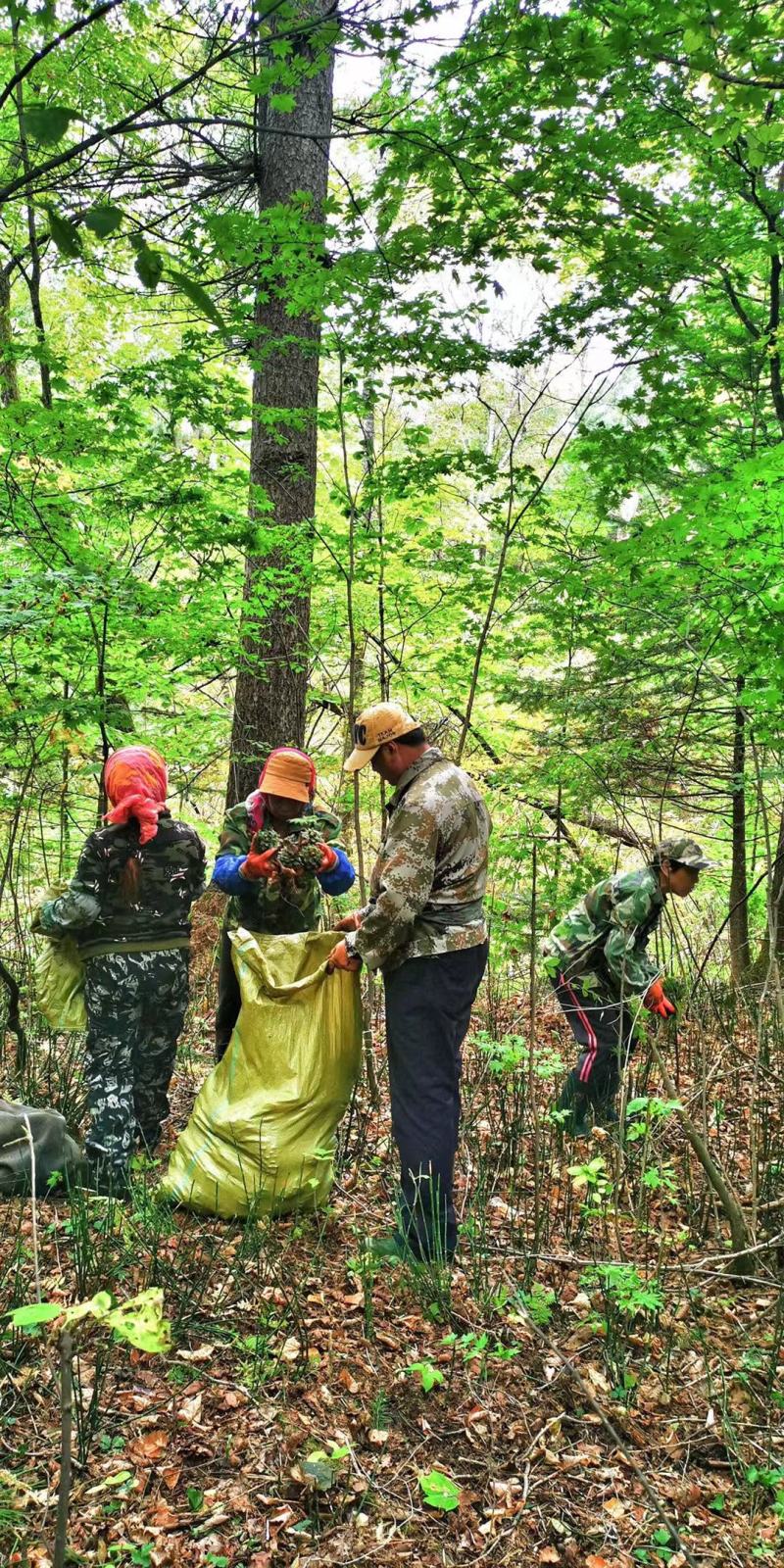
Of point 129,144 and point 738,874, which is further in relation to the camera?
point 129,144

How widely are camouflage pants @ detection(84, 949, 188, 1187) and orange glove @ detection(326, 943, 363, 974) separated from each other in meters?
0.91

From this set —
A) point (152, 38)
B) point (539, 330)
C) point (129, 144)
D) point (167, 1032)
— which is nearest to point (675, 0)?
point (539, 330)

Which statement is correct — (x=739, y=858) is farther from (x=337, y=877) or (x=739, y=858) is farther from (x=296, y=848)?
(x=296, y=848)

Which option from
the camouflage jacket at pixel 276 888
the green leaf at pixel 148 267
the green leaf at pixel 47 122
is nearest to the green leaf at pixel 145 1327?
the green leaf at pixel 148 267

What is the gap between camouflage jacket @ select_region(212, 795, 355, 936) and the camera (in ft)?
11.6

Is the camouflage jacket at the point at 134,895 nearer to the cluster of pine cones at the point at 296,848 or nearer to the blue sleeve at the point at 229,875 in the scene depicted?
the blue sleeve at the point at 229,875

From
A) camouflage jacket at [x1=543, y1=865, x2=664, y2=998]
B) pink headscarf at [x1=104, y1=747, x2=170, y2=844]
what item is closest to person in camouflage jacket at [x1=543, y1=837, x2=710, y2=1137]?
camouflage jacket at [x1=543, y1=865, x2=664, y2=998]

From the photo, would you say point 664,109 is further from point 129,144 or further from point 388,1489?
point 388,1489

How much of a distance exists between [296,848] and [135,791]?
69 centimetres

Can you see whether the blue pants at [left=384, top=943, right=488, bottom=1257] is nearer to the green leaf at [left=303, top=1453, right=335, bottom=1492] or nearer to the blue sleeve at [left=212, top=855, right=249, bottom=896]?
the green leaf at [left=303, top=1453, right=335, bottom=1492]

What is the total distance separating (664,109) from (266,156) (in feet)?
8.88

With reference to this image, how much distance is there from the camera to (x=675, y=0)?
2324 mm

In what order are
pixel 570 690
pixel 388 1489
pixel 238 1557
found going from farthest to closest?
pixel 570 690 < pixel 388 1489 < pixel 238 1557

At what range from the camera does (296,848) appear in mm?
3377
